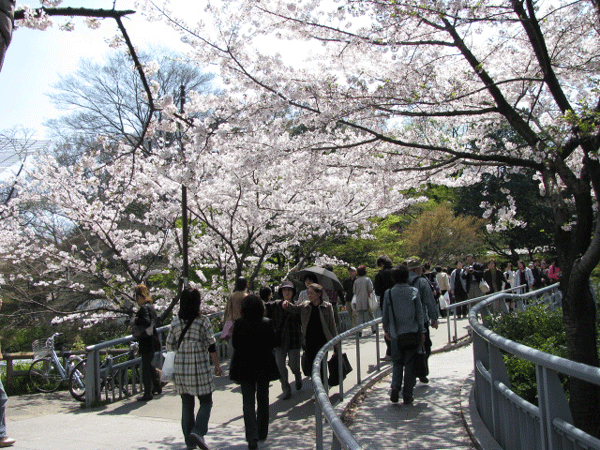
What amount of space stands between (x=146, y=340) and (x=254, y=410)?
3.67 metres

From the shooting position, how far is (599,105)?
22.2ft

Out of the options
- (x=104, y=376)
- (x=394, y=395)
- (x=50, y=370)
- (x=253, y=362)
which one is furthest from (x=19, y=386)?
(x=394, y=395)

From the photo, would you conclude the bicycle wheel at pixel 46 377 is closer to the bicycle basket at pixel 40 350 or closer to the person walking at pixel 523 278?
the bicycle basket at pixel 40 350

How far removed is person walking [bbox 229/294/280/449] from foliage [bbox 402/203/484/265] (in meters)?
20.1

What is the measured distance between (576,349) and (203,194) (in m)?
8.95

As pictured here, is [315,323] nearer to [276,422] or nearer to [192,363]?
[276,422]

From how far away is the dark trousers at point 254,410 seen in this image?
19.7 ft

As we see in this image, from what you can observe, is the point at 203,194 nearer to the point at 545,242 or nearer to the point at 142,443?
the point at 142,443

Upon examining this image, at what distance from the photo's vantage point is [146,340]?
916 centimetres

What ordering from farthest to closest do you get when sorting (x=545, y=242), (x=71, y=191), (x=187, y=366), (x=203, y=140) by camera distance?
(x=545, y=242) → (x=71, y=191) → (x=203, y=140) → (x=187, y=366)

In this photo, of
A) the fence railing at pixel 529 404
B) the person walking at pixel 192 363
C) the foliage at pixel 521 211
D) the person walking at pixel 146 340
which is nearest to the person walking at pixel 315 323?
the person walking at pixel 192 363

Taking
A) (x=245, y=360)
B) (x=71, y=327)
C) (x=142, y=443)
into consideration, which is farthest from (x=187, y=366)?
(x=71, y=327)

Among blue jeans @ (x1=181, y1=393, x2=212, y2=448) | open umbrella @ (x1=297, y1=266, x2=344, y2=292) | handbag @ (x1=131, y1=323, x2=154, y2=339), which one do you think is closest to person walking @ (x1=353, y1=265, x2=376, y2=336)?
open umbrella @ (x1=297, y1=266, x2=344, y2=292)

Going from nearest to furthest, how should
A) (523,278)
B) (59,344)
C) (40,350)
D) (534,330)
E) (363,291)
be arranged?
(534,330) → (363,291) → (40,350) → (59,344) → (523,278)
